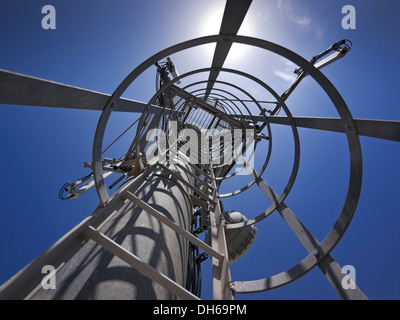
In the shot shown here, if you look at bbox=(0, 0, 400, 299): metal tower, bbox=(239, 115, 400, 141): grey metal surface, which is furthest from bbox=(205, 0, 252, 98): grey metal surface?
bbox=(239, 115, 400, 141): grey metal surface

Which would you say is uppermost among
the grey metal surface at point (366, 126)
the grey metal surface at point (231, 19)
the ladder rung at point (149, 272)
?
the grey metal surface at point (231, 19)

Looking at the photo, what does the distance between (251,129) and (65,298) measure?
932 centimetres

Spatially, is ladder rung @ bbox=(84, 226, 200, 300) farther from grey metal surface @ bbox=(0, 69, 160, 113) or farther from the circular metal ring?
grey metal surface @ bbox=(0, 69, 160, 113)

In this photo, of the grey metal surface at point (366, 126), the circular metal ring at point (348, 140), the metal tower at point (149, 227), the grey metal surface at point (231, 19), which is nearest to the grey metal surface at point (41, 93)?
the metal tower at point (149, 227)

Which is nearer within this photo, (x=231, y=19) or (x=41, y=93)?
(x=41, y=93)

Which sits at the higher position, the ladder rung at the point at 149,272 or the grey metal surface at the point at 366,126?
the grey metal surface at the point at 366,126

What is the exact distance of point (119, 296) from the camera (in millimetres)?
1866

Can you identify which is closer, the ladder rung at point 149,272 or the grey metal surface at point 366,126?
the ladder rung at point 149,272

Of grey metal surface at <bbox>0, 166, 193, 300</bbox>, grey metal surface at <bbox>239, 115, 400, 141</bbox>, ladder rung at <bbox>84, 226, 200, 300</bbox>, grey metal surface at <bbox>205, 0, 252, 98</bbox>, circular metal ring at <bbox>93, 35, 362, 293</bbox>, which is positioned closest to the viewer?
grey metal surface at <bbox>0, 166, 193, 300</bbox>

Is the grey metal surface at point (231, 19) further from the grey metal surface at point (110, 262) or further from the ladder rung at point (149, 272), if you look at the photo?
the ladder rung at point (149, 272)

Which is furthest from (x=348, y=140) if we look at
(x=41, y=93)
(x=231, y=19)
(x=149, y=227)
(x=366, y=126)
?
(x=41, y=93)

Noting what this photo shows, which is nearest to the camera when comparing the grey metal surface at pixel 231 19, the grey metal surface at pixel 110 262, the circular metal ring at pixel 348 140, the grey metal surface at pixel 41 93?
the grey metal surface at pixel 41 93

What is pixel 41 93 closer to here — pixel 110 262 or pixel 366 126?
pixel 110 262
